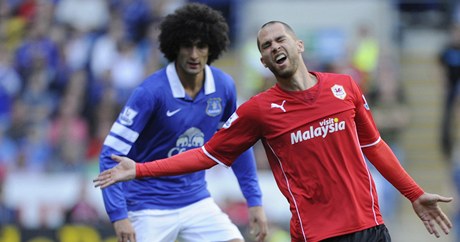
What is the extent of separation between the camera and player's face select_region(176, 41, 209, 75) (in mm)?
7555

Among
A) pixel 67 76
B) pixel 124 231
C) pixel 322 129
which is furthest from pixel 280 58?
pixel 67 76

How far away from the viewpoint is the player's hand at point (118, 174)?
6430mm

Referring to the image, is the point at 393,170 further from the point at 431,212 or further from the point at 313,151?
the point at 313,151

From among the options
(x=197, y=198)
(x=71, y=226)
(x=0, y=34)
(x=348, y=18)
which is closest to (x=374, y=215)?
(x=197, y=198)

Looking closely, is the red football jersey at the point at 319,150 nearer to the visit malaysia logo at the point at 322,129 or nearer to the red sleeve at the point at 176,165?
the visit malaysia logo at the point at 322,129

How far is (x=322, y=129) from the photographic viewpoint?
20.8 feet

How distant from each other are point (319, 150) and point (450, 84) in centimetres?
794

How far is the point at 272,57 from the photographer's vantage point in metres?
6.43

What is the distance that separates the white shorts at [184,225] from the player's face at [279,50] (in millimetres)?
1728

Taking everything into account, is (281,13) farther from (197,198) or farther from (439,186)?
(197,198)

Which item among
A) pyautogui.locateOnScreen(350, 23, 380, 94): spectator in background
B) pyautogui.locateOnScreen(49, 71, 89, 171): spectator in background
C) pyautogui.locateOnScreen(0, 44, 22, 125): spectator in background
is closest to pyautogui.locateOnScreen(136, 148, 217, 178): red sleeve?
pyautogui.locateOnScreen(49, 71, 89, 171): spectator in background

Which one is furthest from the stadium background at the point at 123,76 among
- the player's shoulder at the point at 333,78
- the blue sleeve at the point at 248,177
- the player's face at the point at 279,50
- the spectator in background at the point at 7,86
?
the player's face at the point at 279,50

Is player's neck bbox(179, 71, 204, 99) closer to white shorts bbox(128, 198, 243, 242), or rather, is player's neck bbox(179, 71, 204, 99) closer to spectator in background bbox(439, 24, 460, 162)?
white shorts bbox(128, 198, 243, 242)

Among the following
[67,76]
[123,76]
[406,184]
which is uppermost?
[67,76]
